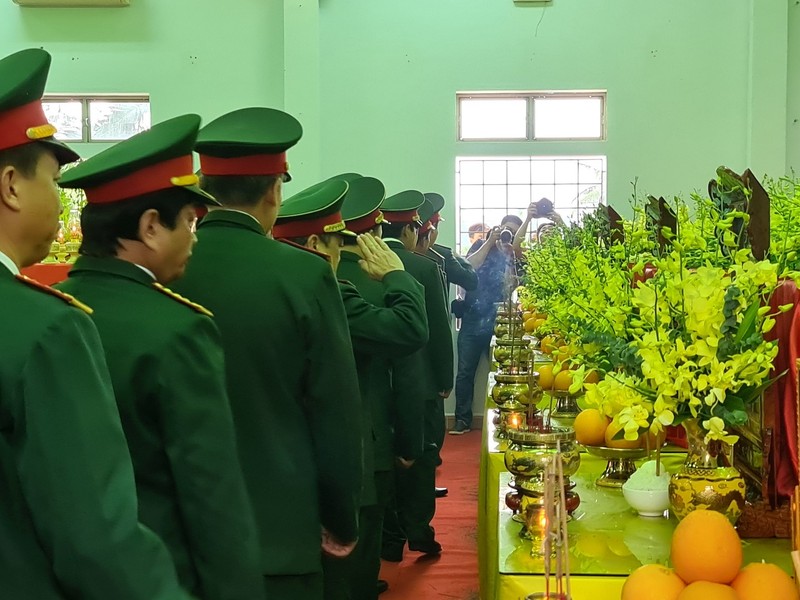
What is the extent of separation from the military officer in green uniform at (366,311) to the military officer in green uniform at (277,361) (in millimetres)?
352

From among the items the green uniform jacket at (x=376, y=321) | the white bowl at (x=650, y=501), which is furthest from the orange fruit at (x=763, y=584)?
the green uniform jacket at (x=376, y=321)

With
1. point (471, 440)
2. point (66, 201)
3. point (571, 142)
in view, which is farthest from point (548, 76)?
point (66, 201)

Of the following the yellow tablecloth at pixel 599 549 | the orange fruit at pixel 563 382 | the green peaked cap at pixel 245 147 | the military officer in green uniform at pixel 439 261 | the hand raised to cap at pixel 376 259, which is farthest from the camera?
the military officer in green uniform at pixel 439 261

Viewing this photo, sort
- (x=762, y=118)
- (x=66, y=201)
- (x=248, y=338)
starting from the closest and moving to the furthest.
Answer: (x=248, y=338) → (x=66, y=201) → (x=762, y=118)

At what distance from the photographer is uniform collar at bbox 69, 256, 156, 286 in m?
1.33

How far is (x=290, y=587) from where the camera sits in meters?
1.77

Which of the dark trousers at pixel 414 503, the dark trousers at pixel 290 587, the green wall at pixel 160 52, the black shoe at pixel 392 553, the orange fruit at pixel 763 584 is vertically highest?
the green wall at pixel 160 52

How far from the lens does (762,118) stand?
7.00m

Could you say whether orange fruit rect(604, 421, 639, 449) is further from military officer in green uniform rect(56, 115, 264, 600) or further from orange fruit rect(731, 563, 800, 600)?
military officer in green uniform rect(56, 115, 264, 600)

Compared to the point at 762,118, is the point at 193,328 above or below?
below

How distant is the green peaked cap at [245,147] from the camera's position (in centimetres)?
180

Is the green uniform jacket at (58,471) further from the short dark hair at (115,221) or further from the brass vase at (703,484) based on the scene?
the brass vase at (703,484)

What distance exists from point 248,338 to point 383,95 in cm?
572

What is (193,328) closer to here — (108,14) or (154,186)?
(154,186)
